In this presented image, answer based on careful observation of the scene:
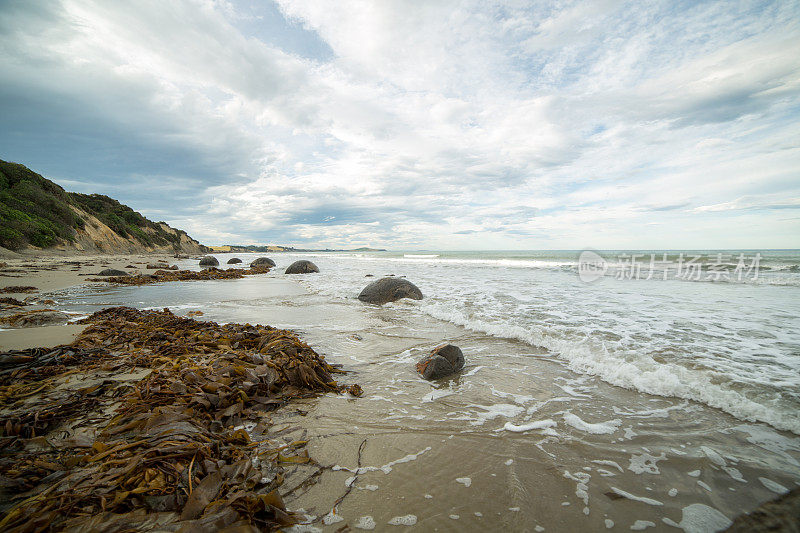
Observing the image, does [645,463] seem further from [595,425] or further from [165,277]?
[165,277]

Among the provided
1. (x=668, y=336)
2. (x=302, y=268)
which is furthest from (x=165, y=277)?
(x=668, y=336)

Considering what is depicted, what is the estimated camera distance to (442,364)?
4.03 meters

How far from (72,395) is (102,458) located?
1.42 metres

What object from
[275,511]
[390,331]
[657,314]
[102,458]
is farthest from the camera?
[657,314]

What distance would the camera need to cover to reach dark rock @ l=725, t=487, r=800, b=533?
1.76 meters

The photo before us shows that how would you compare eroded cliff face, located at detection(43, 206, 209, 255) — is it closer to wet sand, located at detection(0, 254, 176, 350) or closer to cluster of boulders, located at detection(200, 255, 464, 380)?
cluster of boulders, located at detection(200, 255, 464, 380)

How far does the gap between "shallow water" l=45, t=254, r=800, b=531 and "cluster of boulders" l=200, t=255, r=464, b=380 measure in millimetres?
177

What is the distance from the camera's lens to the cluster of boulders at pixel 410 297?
4020 mm

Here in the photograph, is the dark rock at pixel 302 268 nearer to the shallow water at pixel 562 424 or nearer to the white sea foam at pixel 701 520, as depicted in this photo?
the shallow water at pixel 562 424

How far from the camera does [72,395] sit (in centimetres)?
288

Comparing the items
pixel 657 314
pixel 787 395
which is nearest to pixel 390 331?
pixel 787 395

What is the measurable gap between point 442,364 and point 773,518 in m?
2.80

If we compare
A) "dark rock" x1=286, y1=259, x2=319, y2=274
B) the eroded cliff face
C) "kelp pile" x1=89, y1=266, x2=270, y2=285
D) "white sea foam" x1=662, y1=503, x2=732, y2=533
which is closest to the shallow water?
"white sea foam" x1=662, y1=503, x2=732, y2=533

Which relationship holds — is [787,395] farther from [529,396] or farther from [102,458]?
[102,458]
